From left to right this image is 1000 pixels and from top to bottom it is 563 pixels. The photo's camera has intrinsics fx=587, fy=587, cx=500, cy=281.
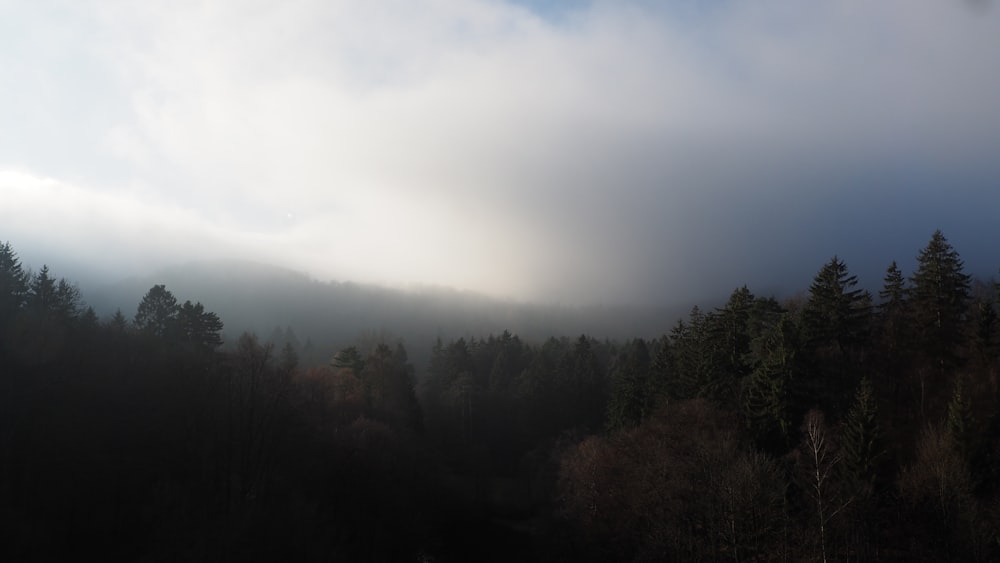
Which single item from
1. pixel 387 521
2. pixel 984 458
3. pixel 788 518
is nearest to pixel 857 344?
pixel 984 458

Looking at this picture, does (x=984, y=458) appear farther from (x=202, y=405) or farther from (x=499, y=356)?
(x=499, y=356)

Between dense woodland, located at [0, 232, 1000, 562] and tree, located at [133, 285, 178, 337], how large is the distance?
6.55 meters

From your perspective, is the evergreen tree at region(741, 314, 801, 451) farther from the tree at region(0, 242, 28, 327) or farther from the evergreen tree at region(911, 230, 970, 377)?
the tree at region(0, 242, 28, 327)

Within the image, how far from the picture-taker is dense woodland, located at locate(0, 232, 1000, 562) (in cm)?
3497

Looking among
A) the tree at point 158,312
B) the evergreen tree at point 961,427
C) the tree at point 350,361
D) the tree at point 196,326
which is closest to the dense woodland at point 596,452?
the evergreen tree at point 961,427

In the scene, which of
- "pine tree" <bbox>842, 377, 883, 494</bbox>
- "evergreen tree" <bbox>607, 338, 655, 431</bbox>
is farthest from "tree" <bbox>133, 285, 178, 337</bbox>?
"pine tree" <bbox>842, 377, 883, 494</bbox>

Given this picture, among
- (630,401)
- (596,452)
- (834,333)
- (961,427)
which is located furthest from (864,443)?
(630,401)

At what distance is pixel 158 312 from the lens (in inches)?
2884

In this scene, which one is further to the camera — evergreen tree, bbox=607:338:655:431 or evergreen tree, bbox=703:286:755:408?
evergreen tree, bbox=607:338:655:431

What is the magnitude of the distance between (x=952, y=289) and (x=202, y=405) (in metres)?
61.8

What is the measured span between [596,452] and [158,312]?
57.4 meters

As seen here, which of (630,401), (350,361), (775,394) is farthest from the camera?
(350,361)

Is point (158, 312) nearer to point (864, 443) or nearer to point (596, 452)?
point (596, 452)

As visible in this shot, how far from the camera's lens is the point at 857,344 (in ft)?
164
